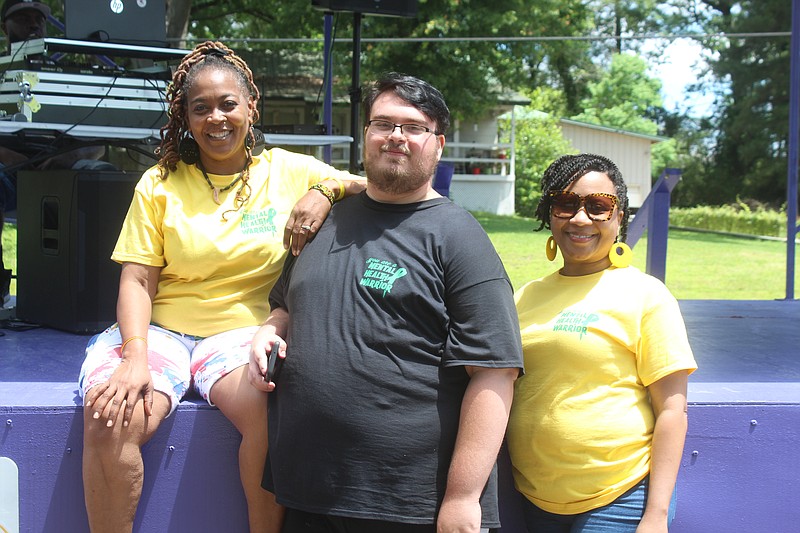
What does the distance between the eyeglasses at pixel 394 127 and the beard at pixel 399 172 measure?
1.4 inches

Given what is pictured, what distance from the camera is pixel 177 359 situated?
7.33 feet

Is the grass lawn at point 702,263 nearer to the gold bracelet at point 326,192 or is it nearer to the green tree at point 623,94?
the gold bracelet at point 326,192

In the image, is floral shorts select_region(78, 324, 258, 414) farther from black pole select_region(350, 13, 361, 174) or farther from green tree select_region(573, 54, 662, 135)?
green tree select_region(573, 54, 662, 135)

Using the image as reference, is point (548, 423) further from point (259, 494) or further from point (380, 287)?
point (259, 494)

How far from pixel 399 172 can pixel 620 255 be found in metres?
0.56

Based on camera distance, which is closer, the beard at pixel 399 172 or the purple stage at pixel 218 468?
the beard at pixel 399 172

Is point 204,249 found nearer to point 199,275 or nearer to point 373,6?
point 199,275

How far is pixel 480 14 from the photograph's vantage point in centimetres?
1527

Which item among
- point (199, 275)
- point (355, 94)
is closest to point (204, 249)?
point (199, 275)

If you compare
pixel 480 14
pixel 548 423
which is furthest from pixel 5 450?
pixel 480 14

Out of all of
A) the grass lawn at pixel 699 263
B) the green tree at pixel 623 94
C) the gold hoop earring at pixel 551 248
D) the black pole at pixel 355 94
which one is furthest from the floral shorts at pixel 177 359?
the green tree at pixel 623 94

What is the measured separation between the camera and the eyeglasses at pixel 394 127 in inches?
76.7

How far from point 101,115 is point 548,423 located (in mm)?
2638

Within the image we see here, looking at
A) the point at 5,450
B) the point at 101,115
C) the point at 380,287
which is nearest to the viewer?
the point at 380,287
